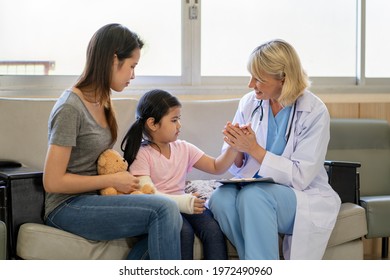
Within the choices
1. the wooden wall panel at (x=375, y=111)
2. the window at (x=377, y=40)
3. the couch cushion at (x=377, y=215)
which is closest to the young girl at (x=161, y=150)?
the couch cushion at (x=377, y=215)

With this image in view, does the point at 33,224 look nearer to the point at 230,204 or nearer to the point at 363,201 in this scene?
the point at 230,204

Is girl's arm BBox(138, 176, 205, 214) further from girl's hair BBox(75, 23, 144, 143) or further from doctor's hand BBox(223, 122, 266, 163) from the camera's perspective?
girl's hair BBox(75, 23, 144, 143)

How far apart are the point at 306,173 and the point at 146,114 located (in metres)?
0.67

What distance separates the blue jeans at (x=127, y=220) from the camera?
86.3 inches

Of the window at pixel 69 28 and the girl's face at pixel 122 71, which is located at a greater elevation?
the window at pixel 69 28

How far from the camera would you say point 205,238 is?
237 cm

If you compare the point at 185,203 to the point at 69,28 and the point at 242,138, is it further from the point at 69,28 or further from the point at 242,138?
the point at 69,28

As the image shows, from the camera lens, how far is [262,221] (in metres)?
2.31

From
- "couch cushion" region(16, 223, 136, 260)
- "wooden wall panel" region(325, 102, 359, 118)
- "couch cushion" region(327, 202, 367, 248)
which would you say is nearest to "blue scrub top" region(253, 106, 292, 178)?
"couch cushion" region(327, 202, 367, 248)

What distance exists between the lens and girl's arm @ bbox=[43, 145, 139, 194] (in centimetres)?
223

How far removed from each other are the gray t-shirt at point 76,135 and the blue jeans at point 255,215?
0.48 metres

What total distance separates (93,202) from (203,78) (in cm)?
154

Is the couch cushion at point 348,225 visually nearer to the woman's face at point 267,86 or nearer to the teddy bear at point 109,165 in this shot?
the woman's face at point 267,86
